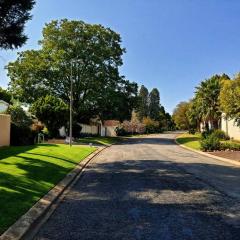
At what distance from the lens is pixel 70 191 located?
14.7 metres

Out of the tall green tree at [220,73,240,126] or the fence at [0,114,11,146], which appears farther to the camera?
the tall green tree at [220,73,240,126]

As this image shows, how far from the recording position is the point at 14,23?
19.9 meters

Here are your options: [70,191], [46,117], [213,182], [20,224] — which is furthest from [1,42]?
[46,117]

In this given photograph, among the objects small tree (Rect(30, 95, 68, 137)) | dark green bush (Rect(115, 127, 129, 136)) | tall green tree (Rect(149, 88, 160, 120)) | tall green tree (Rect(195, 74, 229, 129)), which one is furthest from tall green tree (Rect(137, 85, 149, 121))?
small tree (Rect(30, 95, 68, 137))

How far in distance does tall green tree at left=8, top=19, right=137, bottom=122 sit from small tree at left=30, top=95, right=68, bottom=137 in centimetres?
1033

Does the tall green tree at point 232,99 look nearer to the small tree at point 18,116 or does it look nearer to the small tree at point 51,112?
the small tree at point 51,112

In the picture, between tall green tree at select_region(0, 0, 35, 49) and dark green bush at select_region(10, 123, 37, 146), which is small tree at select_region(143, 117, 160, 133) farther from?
tall green tree at select_region(0, 0, 35, 49)

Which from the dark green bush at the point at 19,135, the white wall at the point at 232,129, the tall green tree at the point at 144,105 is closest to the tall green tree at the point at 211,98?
the white wall at the point at 232,129

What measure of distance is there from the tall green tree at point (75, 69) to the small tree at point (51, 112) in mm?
10330

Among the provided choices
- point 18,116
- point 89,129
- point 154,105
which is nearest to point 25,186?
point 18,116

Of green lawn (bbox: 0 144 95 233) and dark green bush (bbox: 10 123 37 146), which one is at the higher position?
dark green bush (bbox: 10 123 37 146)

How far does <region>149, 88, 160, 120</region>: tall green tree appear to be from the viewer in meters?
167

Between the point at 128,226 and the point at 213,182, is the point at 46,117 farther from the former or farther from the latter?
the point at 128,226

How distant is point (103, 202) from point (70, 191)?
2.70 meters
